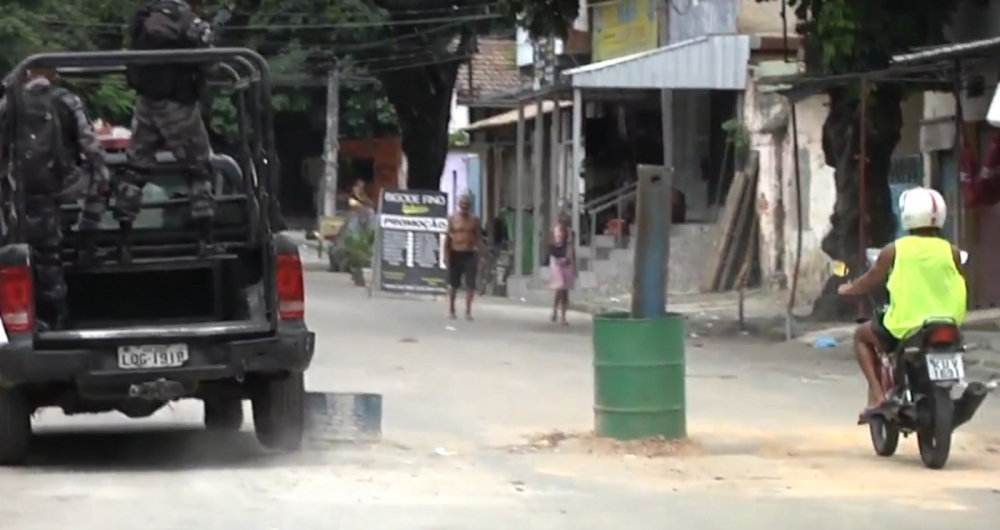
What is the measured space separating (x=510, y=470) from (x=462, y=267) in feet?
54.9

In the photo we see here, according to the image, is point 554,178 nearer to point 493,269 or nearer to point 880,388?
point 493,269

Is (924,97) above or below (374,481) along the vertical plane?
above

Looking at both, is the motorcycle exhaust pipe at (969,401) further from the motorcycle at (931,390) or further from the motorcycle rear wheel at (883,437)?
the motorcycle rear wheel at (883,437)

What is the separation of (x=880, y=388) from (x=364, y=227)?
32.4 m

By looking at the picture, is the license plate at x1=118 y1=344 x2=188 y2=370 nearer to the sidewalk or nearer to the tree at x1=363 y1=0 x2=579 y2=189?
the tree at x1=363 y1=0 x2=579 y2=189

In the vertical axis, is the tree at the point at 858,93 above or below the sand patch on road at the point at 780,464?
above

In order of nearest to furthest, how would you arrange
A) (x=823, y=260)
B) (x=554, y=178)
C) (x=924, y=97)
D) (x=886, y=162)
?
(x=886, y=162), (x=924, y=97), (x=823, y=260), (x=554, y=178)

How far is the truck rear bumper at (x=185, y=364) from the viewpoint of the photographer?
1157 centimetres

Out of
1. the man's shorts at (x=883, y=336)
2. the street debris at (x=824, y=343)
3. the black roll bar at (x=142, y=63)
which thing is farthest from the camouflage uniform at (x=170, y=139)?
the street debris at (x=824, y=343)

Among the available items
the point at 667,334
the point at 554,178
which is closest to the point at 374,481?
the point at 667,334

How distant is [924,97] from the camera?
2716 centimetres

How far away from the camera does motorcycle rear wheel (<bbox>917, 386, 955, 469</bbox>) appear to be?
462 inches

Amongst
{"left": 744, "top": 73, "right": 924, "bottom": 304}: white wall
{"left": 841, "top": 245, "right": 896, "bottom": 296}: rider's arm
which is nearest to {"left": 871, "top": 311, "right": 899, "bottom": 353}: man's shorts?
{"left": 841, "top": 245, "right": 896, "bottom": 296}: rider's arm

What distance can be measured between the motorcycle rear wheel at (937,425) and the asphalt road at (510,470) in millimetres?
123
